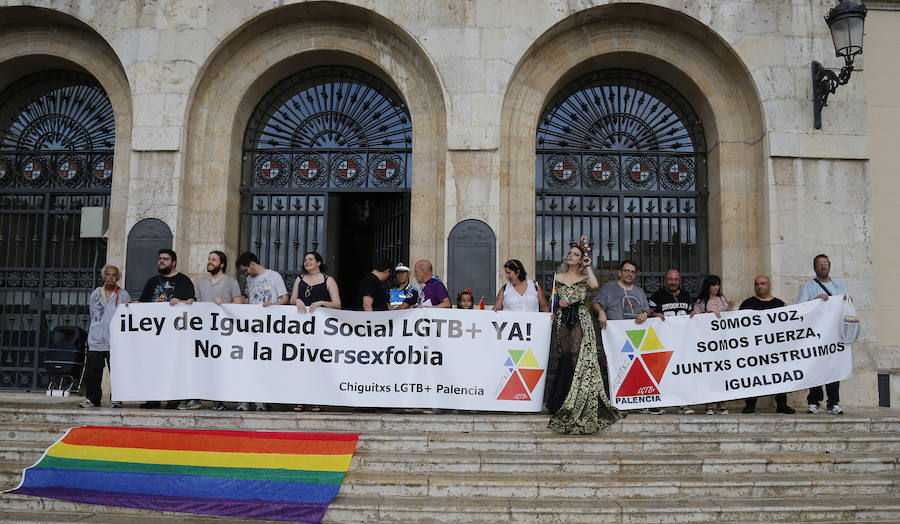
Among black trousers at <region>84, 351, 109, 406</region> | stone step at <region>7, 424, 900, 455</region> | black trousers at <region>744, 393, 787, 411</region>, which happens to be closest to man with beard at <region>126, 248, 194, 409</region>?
black trousers at <region>84, 351, 109, 406</region>

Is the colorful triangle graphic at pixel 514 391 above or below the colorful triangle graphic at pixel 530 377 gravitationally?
below

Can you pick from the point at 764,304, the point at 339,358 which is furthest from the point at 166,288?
the point at 764,304

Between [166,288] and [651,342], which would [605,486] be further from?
[166,288]

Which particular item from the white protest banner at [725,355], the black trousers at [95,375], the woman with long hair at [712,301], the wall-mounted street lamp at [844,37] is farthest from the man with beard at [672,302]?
the black trousers at [95,375]

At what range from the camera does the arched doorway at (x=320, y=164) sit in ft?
35.6

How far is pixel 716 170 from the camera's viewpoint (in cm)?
1053

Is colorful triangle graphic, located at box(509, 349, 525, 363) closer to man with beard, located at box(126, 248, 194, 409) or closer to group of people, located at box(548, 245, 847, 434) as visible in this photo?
group of people, located at box(548, 245, 847, 434)

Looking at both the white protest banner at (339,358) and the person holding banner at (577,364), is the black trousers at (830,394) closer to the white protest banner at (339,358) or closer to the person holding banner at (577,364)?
the person holding banner at (577,364)

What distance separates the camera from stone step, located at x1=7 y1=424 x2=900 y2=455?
21.2ft

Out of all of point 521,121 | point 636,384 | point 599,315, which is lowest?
point 636,384

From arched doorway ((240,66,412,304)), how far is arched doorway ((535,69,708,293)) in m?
2.34

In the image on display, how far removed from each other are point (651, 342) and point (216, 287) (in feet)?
16.6

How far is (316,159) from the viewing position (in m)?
11.0

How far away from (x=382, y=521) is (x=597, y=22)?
8.09 metres
